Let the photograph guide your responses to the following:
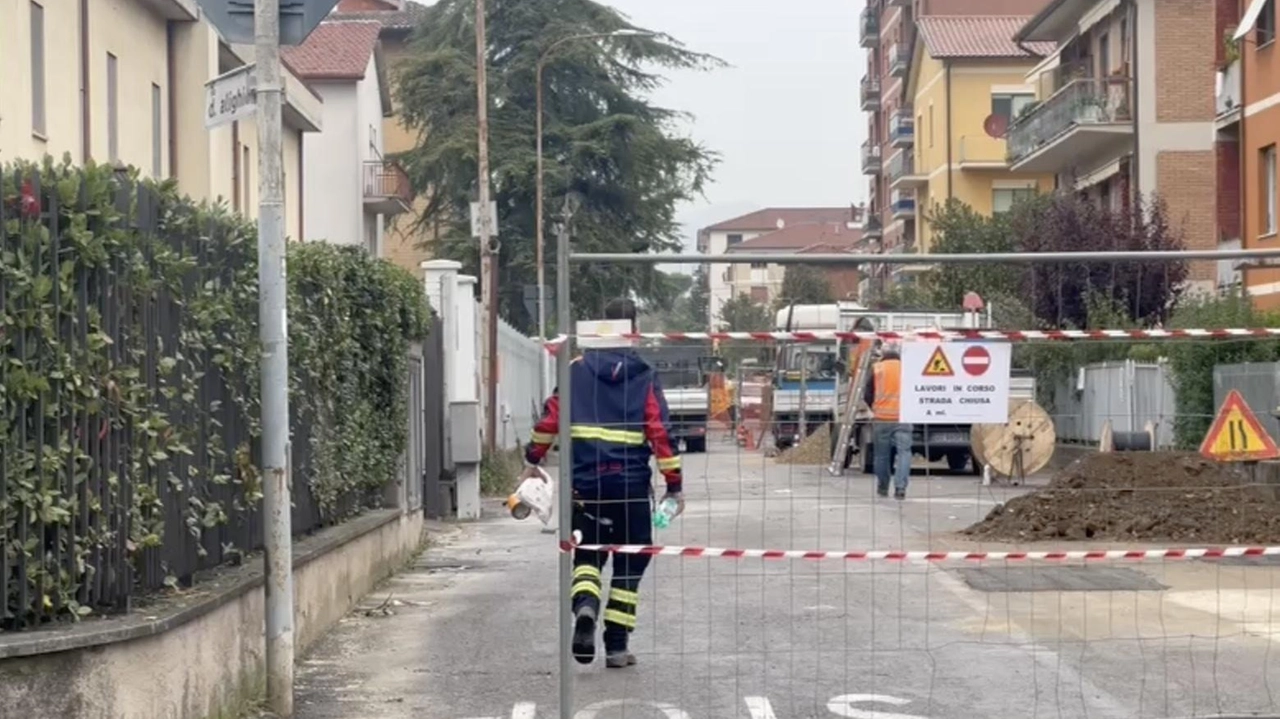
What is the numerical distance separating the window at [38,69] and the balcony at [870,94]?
7088cm

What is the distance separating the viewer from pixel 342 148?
49.6 meters

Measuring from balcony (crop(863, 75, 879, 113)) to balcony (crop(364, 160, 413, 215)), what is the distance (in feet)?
139

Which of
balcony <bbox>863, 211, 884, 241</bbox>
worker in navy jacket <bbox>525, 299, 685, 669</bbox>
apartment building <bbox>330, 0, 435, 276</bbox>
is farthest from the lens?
balcony <bbox>863, 211, 884, 241</bbox>

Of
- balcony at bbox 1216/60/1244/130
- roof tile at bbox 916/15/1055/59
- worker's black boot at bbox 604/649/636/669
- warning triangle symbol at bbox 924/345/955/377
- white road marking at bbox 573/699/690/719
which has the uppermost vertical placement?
roof tile at bbox 916/15/1055/59

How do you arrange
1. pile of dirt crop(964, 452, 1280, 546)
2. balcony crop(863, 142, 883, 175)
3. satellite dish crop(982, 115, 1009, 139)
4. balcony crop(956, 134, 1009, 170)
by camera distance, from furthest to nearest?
balcony crop(863, 142, 883, 175)
balcony crop(956, 134, 1009, 170)
satellite dish crop(982, 115, 1009, 139)
pile of dirt crop(964, 452, 1280, 546)

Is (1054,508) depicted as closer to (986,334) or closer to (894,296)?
(894,296)

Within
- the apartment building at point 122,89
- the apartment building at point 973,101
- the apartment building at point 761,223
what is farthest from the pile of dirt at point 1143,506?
the apartment building at point 761,223

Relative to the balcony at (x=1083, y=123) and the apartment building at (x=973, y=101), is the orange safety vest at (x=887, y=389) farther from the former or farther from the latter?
the apartment building at (x=973, y=101)

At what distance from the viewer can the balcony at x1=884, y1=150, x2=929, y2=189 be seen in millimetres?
71938

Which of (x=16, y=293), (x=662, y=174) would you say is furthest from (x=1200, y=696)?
(x=662, y=174)

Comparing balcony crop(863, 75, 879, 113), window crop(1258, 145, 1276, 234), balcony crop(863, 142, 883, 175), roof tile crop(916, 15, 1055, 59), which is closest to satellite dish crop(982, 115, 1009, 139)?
roof tile crop(916, 15, 1055, 59)

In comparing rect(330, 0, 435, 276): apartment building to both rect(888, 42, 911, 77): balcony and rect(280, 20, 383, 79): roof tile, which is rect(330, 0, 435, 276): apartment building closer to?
rect(280, 20, 383, 79): roof tile

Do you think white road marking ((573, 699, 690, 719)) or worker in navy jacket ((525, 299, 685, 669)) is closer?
white road marking ((573, 699, 690, 719))

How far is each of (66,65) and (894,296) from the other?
545 inches
